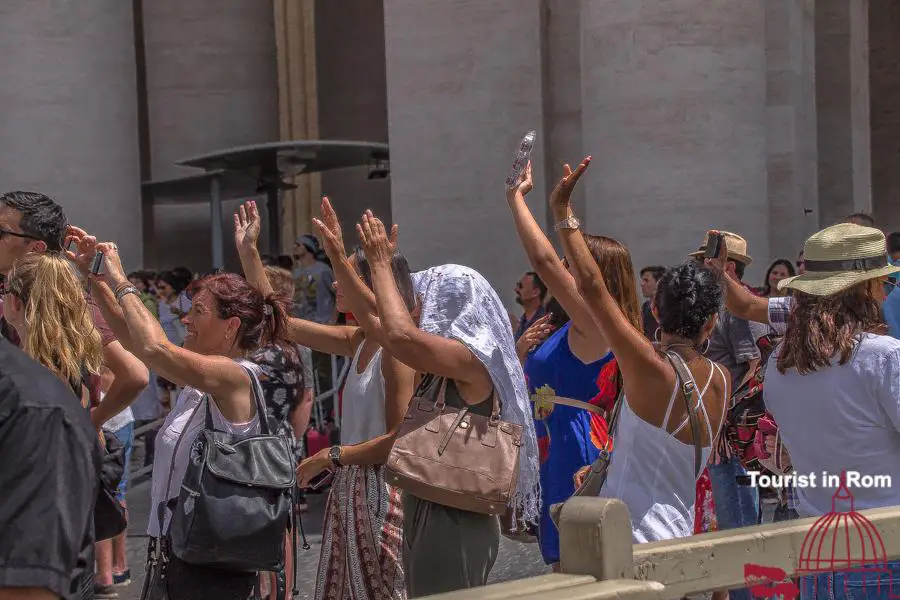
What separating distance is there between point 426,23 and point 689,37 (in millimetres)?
2407

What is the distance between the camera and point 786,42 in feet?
44.7

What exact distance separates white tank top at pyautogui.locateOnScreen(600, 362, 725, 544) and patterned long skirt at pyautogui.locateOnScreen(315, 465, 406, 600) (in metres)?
1.11

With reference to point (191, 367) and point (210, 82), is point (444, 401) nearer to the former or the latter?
point (191, 367)

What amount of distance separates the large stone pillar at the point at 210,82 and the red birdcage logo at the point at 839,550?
13744 mm

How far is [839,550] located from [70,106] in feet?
37.3

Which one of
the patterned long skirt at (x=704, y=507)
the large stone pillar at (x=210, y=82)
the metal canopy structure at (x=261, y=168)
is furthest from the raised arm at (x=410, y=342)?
the large stone pillar at (x=210, y=82)

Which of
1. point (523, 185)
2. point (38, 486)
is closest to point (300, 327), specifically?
point (523, 185)

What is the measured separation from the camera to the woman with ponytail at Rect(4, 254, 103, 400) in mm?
4500

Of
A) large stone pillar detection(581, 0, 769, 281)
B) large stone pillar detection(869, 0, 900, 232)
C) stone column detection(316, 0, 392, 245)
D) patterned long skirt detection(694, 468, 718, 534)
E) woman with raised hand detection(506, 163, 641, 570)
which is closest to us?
patterned long skirt detection(694, 468, 718, 534)

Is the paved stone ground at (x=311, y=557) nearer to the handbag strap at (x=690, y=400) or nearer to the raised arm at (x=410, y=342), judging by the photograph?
the raised arm at (x=410, y=342)

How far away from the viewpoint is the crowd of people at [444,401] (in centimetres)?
405

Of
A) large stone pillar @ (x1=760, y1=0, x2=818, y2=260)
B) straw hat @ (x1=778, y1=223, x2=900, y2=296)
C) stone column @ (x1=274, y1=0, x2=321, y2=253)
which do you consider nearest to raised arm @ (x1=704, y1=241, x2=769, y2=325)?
straw hat @ (x1=778, y1=223, x2=900, y2=296)

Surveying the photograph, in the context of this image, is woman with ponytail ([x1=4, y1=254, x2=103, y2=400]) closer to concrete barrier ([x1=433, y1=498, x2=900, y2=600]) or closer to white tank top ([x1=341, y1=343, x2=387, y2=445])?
white tank top ([x1=341, y1=343, x2=387, y2=445])

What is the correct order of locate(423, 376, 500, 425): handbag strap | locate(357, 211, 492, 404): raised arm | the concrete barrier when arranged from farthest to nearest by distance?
1. locate(423, 376, 500, 425): handbag strap
2. locate(357, 211, 492, 404): raised arm
3. the concrete barrier
